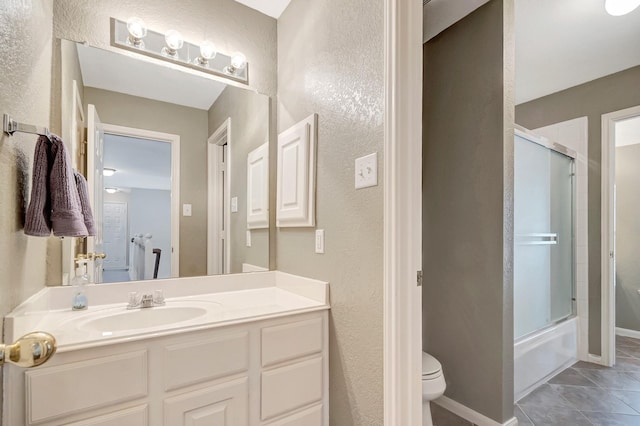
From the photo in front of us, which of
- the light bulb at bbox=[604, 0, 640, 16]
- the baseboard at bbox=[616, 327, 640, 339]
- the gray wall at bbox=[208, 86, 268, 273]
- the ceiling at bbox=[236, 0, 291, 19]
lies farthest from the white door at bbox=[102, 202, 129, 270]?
the baseboard at bbox=[616, 327, 640, 339]

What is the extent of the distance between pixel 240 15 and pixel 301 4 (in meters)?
0.39

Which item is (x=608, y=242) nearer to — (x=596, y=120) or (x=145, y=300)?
(x=596, y=120)

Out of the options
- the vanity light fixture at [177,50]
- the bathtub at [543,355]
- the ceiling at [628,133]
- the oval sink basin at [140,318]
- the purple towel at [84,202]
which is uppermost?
the ceiling at [628,133]

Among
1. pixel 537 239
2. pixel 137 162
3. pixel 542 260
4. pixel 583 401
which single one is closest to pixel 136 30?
pixel 137 162

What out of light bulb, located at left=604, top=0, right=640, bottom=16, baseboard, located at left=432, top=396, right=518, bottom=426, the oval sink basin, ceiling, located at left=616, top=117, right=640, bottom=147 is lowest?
baseboard, located at left=432, top=396, right=518, bottom=426

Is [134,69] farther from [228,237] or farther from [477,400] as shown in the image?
[477,400]

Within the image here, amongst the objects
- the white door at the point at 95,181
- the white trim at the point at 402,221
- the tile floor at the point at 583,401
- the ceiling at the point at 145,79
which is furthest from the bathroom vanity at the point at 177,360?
the tile floor at the point at 583,401

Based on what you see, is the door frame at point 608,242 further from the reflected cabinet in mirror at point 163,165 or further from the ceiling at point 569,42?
the reflected cabinet in mirror at point 163,165

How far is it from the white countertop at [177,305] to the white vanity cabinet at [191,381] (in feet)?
0.11

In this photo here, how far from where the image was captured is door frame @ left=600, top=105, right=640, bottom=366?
2586 mm

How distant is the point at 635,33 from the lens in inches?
85.2

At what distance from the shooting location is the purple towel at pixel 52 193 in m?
0.97

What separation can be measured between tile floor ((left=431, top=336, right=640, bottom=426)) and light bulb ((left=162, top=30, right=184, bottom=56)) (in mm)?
2573

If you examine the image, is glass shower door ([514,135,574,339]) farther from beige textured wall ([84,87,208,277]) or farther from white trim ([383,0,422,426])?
beige textured wall ([84,87,208,277])
